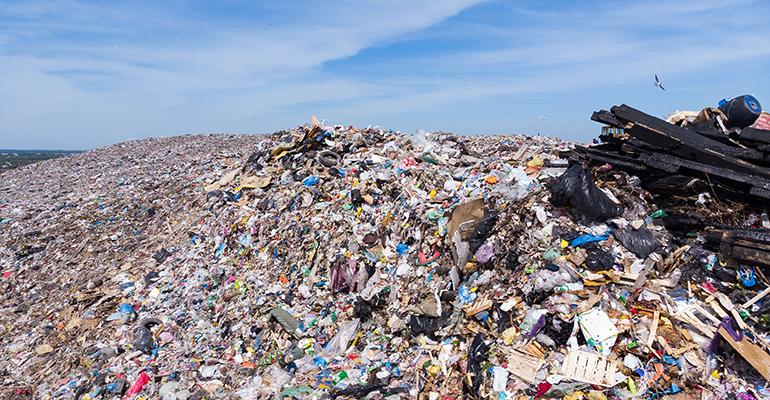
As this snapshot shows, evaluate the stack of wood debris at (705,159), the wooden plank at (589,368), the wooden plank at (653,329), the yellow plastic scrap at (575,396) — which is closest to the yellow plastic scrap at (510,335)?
the wooden plank at (589,368)

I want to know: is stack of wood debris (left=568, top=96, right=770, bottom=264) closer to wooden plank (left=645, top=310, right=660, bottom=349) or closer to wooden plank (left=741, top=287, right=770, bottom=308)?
wooden plank (left=741, top=287, right=770, bottom=308)

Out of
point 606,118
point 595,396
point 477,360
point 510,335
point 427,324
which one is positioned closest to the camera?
point 595,396

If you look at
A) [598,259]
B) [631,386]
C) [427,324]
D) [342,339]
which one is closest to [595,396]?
[631,386]

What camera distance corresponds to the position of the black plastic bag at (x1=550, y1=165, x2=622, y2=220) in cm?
519

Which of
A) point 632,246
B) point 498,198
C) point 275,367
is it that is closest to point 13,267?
point 275,367

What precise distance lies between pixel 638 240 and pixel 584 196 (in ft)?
2.41

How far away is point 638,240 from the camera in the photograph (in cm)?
491

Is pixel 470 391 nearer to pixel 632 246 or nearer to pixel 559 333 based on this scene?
pixel 559 333

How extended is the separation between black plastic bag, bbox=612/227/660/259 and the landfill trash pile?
0.08ft

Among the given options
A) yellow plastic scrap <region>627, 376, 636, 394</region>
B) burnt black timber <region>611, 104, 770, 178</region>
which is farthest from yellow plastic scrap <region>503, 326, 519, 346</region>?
burnt black timber <region>611, 104, 770, 178</region>

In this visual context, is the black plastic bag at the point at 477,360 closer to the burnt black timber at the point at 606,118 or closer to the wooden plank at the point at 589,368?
the wooden plank at the point at 589,368

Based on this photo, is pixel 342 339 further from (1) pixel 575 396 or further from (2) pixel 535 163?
(2) pixel 535 163

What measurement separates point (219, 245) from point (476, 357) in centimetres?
567

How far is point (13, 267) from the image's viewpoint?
9.44 metres
